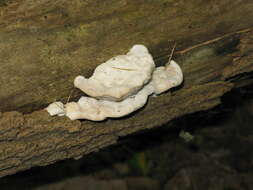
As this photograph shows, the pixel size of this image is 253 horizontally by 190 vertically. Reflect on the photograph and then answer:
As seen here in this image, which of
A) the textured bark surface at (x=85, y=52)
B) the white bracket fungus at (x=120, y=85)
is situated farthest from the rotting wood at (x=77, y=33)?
the white bracket fungus at (x=120, y=85)

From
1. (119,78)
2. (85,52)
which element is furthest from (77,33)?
(119,78)

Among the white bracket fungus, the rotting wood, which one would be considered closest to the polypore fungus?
the white bracket fungus

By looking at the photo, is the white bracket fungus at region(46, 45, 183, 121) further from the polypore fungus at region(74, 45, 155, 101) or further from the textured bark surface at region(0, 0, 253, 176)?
the textured bark surface at region(0, 0, 253, 176)

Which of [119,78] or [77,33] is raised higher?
[77,33]

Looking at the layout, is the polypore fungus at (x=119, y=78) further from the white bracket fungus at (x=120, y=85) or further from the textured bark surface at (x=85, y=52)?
the textured bark surface at (x=85, y=52)

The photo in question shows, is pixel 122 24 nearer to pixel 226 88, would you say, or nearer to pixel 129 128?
pixel 129 128

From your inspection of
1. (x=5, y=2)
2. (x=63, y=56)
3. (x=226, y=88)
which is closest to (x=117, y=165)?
(x=226, y=88)

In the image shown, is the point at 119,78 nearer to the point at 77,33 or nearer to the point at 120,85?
the point at 120,85
